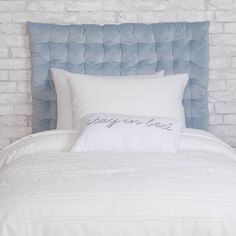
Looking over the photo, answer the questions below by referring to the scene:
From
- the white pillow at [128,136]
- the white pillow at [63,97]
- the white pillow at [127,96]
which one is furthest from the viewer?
the white pillow at [63,97]

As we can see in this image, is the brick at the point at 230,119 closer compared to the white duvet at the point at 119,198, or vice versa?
the white duvet at the point at 119,198

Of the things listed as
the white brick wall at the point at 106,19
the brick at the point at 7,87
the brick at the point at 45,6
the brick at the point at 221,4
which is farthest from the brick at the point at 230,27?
the brick at the point at 7,87

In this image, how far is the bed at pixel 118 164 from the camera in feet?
5.07

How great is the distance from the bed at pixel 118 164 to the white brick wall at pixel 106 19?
0.10 meters

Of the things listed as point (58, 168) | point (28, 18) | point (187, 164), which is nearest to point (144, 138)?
point (187, 164)

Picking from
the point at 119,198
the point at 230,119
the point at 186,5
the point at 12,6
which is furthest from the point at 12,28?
the point at 119,198

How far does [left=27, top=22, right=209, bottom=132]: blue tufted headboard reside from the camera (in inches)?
120

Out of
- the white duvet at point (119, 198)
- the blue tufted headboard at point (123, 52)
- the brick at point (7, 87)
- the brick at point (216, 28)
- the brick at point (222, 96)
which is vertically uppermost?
the brick at point (216, 28)

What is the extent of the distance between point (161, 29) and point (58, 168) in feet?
4.86

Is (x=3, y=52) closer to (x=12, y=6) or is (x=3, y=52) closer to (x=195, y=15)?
(x=12, y=6)

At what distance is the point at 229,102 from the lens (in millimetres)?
3207

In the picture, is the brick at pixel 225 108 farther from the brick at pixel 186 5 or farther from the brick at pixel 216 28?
the brick at pixel 186 5

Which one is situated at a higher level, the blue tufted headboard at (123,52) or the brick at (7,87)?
the blue tufted headboard at (123,52)

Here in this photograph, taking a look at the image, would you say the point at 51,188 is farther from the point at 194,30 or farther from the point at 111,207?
the point at 194,30
